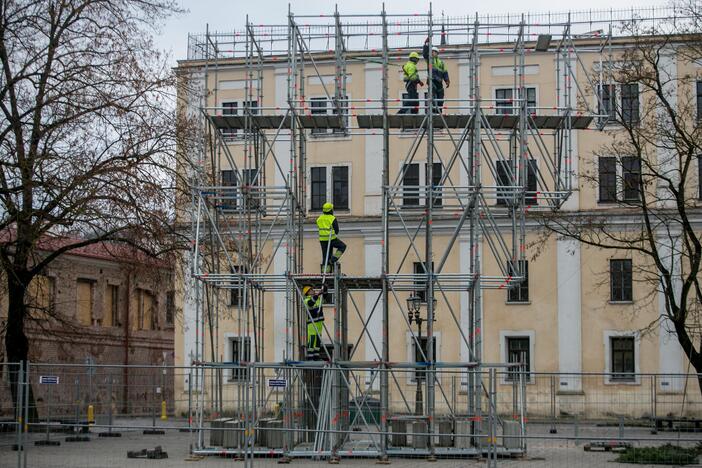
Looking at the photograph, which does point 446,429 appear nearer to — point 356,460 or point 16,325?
point 356,460

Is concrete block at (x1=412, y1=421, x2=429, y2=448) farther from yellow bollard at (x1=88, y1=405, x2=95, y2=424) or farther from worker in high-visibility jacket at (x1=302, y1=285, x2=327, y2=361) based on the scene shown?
yellow bollard at (x1=88, y1=405, x2=95, y2=424)

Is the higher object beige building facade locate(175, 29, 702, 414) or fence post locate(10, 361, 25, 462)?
beige building facade locate(175, 29, 702, 414)

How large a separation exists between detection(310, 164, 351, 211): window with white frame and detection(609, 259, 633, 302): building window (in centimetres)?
1089

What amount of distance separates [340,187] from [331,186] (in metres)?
0.38

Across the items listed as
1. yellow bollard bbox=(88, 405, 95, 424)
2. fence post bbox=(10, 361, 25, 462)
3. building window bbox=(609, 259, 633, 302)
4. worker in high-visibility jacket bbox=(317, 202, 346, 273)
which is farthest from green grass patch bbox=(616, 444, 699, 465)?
building window bbox=(609, 259, 633, 302)

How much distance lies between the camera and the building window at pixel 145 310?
56.7 metres

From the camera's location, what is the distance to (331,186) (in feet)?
150

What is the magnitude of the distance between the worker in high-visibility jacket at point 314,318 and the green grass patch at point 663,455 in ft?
22.3

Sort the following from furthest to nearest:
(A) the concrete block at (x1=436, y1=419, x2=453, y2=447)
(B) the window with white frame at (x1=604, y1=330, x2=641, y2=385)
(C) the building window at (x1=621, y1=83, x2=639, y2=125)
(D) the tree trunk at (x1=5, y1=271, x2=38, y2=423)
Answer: (B) the window with white frame at (x1=604, y1=330, x2=641, y2=385)
(C) the building window at (x1=621, y1=83, x2=639, y2=125)
(D) the tree trunk at (x1=5, y1=271, x2=38, y2=423)
(A) the concrete block at (x1=436, y1=419, x2=453, y2=447)

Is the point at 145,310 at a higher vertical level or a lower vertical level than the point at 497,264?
lower

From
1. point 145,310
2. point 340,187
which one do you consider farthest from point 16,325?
point 145,310

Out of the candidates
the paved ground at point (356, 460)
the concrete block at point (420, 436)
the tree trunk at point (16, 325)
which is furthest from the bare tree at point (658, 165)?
the tree trunk at point (16, 325)

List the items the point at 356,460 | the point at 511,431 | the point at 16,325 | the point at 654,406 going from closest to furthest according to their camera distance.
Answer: the point at 654,406 → the point at 356,460 → the point at 511,431 → the point at 16,325

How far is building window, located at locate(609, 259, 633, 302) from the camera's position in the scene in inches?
1708
